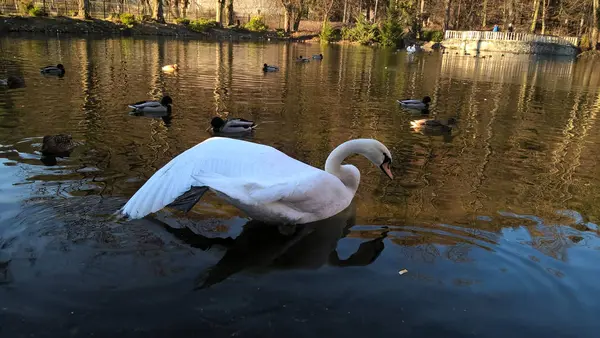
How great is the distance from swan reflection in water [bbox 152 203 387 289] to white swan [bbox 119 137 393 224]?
265mm

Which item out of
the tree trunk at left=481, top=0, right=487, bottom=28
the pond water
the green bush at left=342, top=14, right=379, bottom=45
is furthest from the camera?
the tree trunk at left=481, top=0, right=487, bottom=28

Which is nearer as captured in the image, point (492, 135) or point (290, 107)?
point (492, 135)

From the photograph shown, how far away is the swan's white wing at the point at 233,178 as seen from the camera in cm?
450

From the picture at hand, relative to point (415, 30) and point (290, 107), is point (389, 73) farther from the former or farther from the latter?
point (415, 30)

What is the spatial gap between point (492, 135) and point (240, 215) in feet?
24.6

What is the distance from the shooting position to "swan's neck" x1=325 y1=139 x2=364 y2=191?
19.1ft

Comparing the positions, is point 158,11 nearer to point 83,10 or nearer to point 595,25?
point 83,10

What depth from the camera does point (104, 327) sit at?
369 cm

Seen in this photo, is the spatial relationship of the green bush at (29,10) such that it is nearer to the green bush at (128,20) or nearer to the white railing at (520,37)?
the green bush at (128,20)

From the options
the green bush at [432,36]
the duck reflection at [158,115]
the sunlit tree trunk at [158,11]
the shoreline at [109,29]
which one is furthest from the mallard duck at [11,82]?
the green bush at [432,36]

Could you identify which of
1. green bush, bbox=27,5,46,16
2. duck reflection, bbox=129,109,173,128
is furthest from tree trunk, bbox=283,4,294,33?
duck reflection, bbox=129,109,173,128

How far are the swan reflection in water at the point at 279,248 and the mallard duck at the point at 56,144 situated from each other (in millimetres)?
3403

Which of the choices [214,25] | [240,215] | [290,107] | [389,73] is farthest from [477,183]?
[214,25]

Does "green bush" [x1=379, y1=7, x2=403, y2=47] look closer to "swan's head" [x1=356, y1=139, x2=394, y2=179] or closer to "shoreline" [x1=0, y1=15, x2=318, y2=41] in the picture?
"shoreline" [x1=0, y1=15, x2=318, y2=41]
